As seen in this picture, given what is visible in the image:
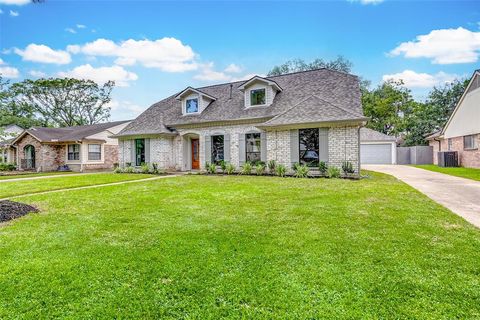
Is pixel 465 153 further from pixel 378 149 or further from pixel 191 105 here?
pixel 191 105

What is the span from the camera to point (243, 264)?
3572mm

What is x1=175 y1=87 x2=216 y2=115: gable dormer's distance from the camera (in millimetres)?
18234

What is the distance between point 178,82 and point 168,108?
7261mm

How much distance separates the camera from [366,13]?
17.1 meters

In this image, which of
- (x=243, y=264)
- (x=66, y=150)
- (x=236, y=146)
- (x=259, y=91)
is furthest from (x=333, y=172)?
(x=66, y=150)

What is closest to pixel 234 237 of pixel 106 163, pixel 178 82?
pixel 106 163

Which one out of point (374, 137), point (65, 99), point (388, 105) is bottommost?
point (374, 137)

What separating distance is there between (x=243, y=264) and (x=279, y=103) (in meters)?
13.6

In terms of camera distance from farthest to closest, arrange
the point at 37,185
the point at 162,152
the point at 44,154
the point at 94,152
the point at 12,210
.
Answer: the point at 94,152 → the point at 44,154 → the point at 162,152 → the point at 37,185 → the point at 12,210

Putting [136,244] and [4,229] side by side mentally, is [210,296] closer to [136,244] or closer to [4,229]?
[136,244]

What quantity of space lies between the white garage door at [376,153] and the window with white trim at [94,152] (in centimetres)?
2375

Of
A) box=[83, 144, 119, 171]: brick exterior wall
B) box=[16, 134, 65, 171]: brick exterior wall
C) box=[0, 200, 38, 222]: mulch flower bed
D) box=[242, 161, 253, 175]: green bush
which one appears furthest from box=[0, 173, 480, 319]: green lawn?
box=[16, 134, 65, 171]: brick exterior wall

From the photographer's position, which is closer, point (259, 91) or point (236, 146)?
point (236, 146)

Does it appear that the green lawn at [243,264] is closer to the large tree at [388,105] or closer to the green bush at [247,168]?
the green bush at [247,168]
